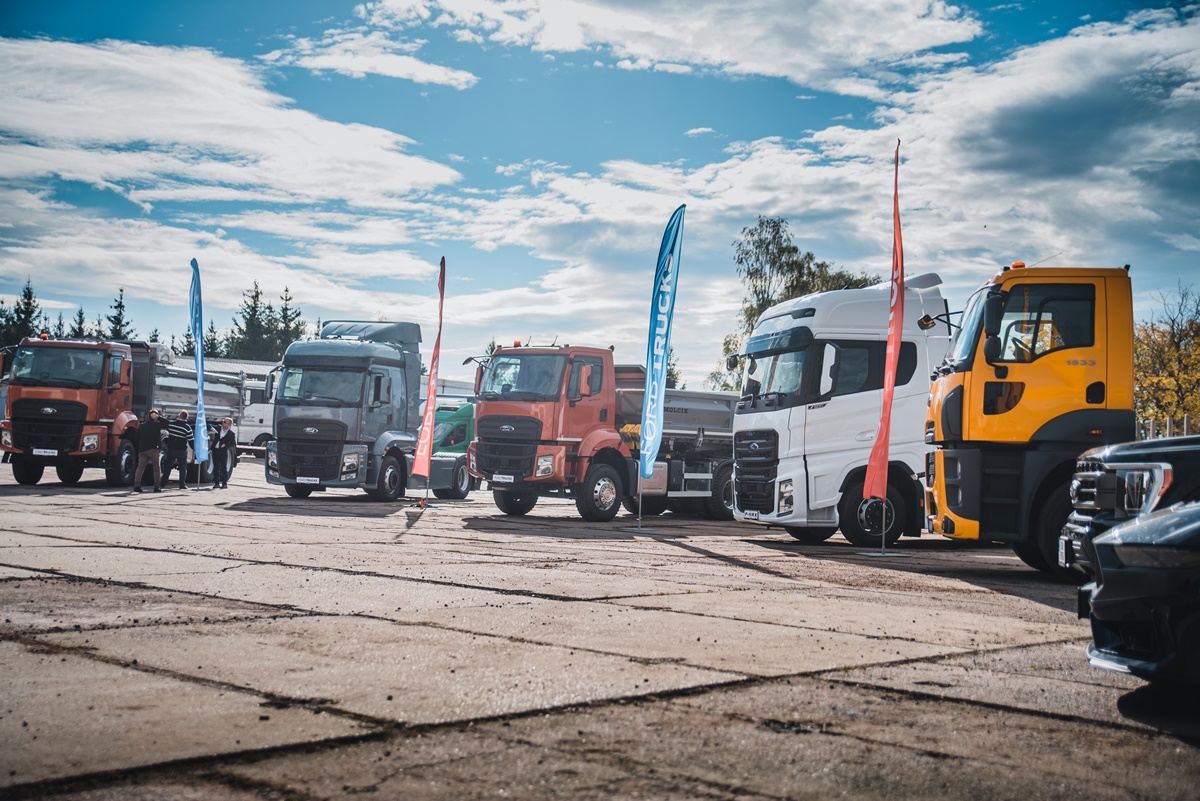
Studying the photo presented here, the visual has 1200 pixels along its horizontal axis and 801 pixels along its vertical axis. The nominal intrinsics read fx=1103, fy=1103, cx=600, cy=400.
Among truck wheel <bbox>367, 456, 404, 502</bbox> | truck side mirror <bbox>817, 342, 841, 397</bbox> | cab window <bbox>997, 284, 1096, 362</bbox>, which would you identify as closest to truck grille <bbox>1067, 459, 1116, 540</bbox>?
cab window <bbox>997, 284, 1096, 362</bbox>

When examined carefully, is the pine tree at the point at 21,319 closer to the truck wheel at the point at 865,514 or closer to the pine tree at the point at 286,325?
the pine tree at the point at 286,325

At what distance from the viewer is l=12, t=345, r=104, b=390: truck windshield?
72.9 ft

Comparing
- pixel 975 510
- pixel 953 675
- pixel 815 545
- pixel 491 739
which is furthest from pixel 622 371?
pixel 491 739

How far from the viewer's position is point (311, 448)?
67.8ft

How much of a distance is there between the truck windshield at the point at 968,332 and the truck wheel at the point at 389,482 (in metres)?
13.2

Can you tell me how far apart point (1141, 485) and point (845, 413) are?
8577mm

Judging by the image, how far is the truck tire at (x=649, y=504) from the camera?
63.0ft

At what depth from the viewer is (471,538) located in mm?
12617

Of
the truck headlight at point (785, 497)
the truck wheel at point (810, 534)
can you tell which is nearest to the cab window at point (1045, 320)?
the truck headlight at point (785, 497)

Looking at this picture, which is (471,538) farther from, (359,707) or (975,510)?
(359,707)

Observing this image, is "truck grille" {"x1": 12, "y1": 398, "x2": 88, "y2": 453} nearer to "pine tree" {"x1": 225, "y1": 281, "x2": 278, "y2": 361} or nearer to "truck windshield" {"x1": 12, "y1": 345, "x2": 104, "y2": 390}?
→ "truck windshield" {"x1": 12, "y1": 345, "x2": 104, "y2": 390}

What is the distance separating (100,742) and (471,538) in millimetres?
9389

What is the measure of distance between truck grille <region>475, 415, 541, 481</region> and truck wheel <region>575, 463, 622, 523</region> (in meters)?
0.90

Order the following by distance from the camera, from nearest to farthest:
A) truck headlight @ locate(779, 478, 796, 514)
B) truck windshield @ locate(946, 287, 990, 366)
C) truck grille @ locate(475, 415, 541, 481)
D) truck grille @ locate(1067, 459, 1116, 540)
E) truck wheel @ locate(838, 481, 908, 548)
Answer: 1. truck grille @ locate(1067, 459, 1116, 540)
2. truck windshield @ locate(946, 287, 990, 366)
3. truck wheel @ locate(838, 481, 908, 548)
4. truck headlight @ locate(779, 478, 796, 514)
5. truck grille @ locate(475, 415, 541, 481)
